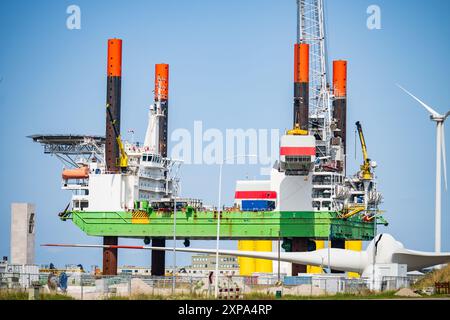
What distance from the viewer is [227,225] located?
126688 mm

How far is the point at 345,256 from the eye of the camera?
4370 inches

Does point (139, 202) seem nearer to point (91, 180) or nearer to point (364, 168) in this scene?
point (91, 180)

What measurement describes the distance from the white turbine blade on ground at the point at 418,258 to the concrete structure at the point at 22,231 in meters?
30.1

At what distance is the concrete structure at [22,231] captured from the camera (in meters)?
101

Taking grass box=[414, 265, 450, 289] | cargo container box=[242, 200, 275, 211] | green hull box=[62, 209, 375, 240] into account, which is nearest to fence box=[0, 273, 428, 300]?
grass box=[414, 265, 450, 289]

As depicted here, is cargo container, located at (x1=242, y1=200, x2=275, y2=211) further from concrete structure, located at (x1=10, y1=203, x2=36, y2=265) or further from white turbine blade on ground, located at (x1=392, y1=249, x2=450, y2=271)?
concrete structure, located at (x1=10, y1=203, x2=36, y2=265)

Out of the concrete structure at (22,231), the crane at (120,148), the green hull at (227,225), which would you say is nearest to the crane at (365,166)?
the green hull at (227,225)

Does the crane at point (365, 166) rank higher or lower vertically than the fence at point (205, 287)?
higher

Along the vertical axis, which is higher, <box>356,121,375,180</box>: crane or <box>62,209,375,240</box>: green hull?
<box>356,121,375,180</box>: crane

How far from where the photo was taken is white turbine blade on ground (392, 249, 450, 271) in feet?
333

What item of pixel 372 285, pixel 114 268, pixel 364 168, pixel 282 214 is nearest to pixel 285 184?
pixel 282 214

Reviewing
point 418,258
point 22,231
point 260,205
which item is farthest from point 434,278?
point 260,205

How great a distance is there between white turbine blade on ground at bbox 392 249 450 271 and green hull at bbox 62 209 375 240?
19.9 meters

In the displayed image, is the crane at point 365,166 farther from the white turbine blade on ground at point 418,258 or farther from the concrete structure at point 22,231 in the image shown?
the concrete structure at point 22,231
